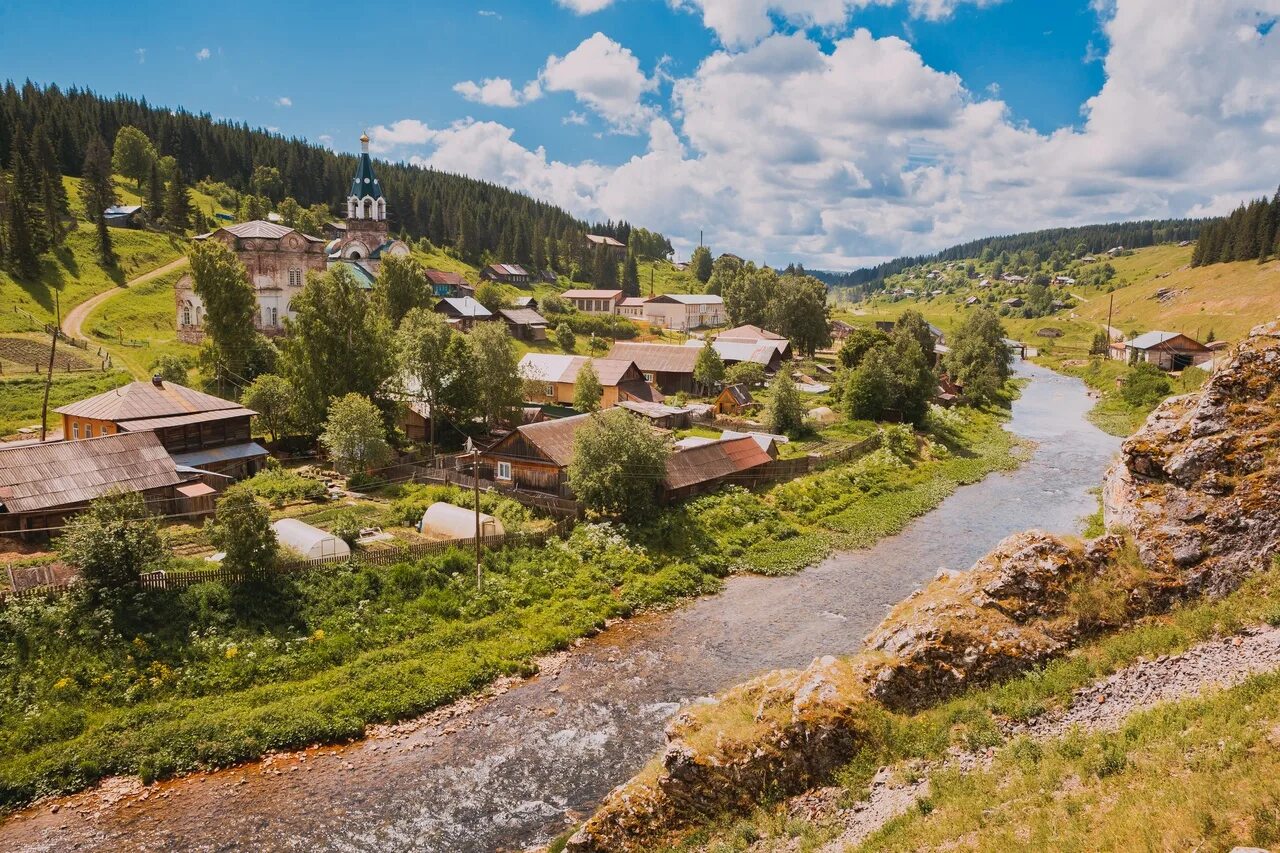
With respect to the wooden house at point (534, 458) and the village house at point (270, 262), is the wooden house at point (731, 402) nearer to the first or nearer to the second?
the wooden house at point (534, 458)

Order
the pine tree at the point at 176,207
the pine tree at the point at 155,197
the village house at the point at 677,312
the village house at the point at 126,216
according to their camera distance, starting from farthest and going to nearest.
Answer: the village house at the point at 677,312
the pine tree at the point at 155,197
the pine tree at the point at 176,207
the village house at the point at 126,216

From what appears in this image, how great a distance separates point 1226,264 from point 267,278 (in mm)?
140530

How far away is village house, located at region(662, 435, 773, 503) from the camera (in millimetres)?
37438

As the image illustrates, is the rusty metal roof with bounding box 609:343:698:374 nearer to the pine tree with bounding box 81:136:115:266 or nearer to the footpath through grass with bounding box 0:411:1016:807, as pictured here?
the footpath through grass with bounding box 0:411:1016:807

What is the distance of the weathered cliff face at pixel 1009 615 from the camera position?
13.8 m

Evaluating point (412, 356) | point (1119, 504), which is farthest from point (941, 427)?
point (1119, 504)

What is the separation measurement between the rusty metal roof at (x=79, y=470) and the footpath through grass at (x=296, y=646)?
6.95m

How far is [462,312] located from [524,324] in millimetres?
7592

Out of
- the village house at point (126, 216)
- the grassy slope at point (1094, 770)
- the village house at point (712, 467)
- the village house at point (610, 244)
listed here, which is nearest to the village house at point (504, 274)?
the village house at point (610, 244)

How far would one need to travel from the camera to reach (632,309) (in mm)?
116562

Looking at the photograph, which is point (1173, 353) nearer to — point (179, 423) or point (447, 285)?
point (447, 285)

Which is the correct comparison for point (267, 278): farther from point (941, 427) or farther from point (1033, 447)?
point (1033, 447)

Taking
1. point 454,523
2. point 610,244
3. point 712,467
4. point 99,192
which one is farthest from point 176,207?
point 712,467

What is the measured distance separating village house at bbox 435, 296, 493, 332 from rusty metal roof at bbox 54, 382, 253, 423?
149ft
